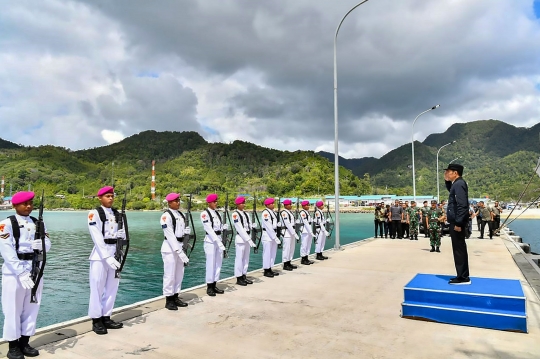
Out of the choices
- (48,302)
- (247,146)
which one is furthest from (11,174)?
(48,302)

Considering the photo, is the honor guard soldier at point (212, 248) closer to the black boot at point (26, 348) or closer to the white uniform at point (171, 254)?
the white uniform at point (171, 254)

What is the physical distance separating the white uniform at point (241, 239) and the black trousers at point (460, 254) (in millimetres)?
3677

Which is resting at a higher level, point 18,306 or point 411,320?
point 18,306

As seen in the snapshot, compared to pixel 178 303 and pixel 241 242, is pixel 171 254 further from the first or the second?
pixel 241 242

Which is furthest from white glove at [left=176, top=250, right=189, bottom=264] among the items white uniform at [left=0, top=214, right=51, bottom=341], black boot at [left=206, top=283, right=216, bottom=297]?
white uniform at [left=0, top=214, right=51, bottom=341]

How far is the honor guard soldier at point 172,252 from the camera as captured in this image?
18.9ft

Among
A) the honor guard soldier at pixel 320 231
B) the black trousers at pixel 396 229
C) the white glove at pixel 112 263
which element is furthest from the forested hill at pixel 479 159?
the white glove at pixel 112 263

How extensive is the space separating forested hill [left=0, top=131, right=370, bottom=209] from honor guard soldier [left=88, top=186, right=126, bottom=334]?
98475 mm

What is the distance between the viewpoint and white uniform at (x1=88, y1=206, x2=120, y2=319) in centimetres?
478

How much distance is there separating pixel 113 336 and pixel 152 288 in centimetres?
679

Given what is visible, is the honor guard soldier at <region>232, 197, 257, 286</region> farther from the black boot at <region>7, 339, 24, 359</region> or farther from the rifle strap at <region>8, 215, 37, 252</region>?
the black boot at <region>7, 339, 24, 359</region>

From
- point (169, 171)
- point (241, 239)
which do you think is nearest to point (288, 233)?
point (241, 239)

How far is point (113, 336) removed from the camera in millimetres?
4652

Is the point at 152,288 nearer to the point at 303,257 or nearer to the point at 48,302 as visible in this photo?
the point at 48,302
